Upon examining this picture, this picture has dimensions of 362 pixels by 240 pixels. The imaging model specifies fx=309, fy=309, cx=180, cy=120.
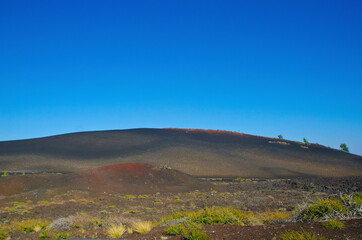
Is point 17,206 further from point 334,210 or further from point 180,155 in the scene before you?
point 180,155

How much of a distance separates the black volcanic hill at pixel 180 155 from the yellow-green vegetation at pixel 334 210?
4375 centimetres

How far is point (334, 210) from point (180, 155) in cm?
5598

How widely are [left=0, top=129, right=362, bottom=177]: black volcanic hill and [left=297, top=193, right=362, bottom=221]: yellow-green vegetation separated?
144 ft

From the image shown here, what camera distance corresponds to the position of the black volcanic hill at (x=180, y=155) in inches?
2184

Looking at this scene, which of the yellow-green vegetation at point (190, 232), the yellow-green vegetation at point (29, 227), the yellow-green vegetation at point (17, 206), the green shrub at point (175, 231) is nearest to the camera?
the yellow-green vegetation at point (190, 232)

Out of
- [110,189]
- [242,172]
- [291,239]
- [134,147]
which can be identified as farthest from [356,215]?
[134,147]

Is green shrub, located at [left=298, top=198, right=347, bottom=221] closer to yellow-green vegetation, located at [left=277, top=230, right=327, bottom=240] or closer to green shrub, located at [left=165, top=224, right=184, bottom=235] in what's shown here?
yellow-green vegetation, located at [left=277, top=230, right=327, bottom=240]

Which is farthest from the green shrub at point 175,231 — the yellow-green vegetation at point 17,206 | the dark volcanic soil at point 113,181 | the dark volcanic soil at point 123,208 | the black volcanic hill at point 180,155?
the black volcanic hill at point 180,155

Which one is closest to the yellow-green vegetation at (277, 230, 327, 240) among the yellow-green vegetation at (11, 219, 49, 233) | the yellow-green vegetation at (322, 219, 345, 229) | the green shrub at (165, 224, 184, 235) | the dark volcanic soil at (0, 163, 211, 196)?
the yellow-green vegetation at (322, 219, 345, 229)

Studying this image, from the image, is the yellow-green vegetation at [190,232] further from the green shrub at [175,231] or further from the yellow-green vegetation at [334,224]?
the yellow-green vegetation at [334,224]

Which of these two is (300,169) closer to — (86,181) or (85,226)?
(86,181)

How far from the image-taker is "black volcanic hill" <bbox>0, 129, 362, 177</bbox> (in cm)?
5547

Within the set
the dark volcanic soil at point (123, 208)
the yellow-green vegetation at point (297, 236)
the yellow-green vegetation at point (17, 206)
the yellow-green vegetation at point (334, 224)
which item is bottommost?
the yellow-green vegetation at point (17, 206)

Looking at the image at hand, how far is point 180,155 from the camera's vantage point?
6406cm
